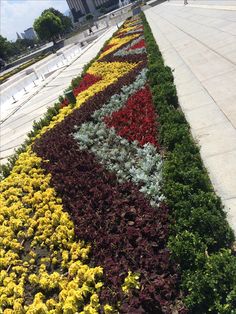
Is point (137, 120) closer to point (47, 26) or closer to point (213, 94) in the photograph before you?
point (213, 94)

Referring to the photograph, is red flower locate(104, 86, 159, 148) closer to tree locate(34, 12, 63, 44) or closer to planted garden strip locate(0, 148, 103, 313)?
planted garden strip locate(0, 148, 103, 313)

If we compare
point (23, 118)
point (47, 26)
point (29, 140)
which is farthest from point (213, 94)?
point (47, 26)

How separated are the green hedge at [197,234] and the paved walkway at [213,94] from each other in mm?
446

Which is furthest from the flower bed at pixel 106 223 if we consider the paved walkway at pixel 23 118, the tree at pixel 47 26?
the tree at pixel 47 26

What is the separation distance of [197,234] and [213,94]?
19.7ft

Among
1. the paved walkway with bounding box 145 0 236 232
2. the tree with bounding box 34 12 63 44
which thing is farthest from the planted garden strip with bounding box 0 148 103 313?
the tree with bounding box 34 12 63 44

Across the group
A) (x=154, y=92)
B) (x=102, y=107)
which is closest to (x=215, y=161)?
(x=154, y=92)

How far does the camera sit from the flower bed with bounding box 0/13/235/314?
4617mm

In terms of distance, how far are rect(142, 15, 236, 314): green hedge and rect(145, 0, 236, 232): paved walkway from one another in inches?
17.6

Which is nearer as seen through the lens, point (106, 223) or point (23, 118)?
point (106, 223)

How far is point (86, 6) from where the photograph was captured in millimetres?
159000

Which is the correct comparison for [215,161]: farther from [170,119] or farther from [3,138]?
[3,138]

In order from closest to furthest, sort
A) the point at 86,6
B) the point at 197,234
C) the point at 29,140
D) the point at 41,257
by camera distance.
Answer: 1. the point at 197,234
2. the point at 41,257
3. the point at 29,140
4. the point at 86,6

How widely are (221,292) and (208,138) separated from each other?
430cm
